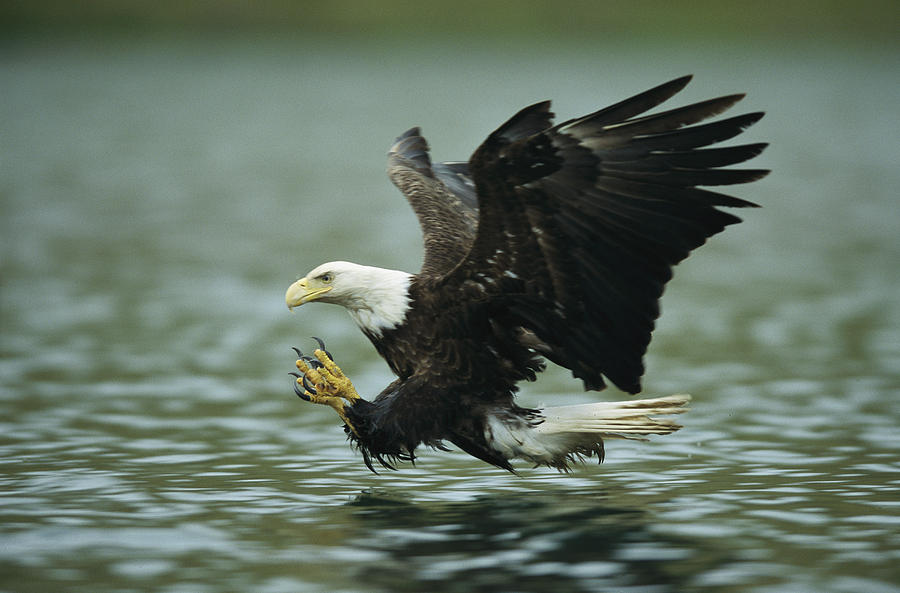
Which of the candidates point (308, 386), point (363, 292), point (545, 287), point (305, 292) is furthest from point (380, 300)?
point (545, 287)

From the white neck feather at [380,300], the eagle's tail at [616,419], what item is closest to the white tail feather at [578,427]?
the eagle's tail at [616,419]

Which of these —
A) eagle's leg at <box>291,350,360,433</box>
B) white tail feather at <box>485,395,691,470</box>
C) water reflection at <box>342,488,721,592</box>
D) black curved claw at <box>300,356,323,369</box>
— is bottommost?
water reflection at <box>342,488,721,592</box>

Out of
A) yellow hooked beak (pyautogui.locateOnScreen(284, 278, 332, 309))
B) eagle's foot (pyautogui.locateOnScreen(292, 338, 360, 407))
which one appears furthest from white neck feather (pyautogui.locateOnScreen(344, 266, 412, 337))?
eagle's foot (pyautogui.locateOnScreen(292, 338, 360, 407))

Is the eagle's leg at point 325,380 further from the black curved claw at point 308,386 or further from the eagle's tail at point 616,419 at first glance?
the eagle's tail at point 616,419

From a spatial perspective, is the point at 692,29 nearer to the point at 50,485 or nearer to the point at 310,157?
the point at 310,157

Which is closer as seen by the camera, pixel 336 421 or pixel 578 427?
pixel 578 427

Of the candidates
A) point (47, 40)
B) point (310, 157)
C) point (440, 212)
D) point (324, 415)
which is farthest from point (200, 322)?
point (47, 40)

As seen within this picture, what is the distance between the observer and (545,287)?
604 centimetres

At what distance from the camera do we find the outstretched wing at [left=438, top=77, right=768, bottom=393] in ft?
18.6

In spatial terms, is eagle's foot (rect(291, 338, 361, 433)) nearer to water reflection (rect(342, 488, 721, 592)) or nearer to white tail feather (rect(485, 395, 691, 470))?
water reflection (rect(342, 488, 721, 592))

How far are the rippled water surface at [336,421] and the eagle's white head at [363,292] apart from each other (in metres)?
0.81

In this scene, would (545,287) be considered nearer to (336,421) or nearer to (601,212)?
(601,212)

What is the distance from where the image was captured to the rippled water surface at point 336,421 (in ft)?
17.7

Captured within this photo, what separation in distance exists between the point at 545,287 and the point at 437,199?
190 centimetres
